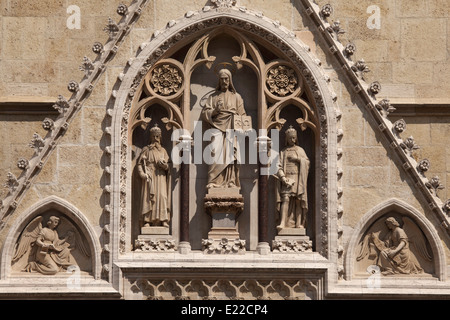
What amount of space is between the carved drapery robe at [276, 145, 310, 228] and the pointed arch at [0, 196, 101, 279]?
8.16 ft

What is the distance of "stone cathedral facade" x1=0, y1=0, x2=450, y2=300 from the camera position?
70.7 ft

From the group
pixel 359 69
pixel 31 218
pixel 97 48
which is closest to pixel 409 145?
pixel 359 69

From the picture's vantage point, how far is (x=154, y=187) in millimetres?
21859

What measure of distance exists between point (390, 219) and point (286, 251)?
1417 mm

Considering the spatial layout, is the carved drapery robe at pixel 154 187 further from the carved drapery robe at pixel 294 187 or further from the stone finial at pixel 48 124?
the carved drapery robe at pixel 294 187

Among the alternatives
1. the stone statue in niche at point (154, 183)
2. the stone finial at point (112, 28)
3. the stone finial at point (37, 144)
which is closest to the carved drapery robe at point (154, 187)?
the stone statue in niche at point (154, 183)

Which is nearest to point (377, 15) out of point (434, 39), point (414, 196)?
point (434, 39)

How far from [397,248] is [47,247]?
14.9 feet

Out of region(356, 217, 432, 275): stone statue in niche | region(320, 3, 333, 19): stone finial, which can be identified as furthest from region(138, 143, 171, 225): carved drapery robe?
region(320, 3, 333, 19): stone finial

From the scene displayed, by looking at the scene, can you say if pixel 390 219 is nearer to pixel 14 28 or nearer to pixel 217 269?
pixel 217 269

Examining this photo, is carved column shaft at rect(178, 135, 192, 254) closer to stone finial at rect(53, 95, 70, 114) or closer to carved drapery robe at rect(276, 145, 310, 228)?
carved drapery robe at rect(276, 145, 310, 228)

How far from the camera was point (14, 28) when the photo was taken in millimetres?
22688

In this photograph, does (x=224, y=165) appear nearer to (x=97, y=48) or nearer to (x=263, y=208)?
(x=263, y=208)

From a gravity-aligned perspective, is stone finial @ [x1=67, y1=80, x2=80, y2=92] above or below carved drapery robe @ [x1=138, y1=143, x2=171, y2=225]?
above
